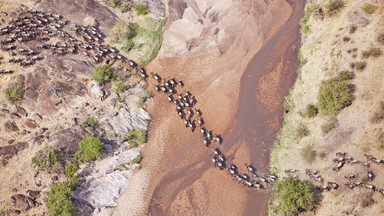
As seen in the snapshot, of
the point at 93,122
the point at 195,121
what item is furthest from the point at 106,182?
the point at 195,121

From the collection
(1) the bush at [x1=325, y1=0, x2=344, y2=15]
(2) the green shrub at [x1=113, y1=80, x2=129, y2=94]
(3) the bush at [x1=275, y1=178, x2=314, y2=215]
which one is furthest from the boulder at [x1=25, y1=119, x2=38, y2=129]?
(1) the bush at [x1=325, y1=0, x2=344, y2=15]

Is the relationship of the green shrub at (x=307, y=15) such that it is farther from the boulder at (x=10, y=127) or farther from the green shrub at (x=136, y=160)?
the boulder at (x=10, y=127)

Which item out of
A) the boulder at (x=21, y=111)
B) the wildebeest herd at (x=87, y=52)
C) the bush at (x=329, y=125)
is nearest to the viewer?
the bush at (x=329, y=125)

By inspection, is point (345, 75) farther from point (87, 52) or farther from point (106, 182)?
point (87, 52)

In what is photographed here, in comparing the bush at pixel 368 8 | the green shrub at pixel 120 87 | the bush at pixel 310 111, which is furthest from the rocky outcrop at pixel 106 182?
the bush at pixel 368 8

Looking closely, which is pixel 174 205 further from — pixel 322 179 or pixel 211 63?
pixel 211 63

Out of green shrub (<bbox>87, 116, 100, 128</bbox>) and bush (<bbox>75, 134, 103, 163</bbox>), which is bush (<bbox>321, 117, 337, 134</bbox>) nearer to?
bush (<bbox>75, 134, 103, 163</bbox>)
